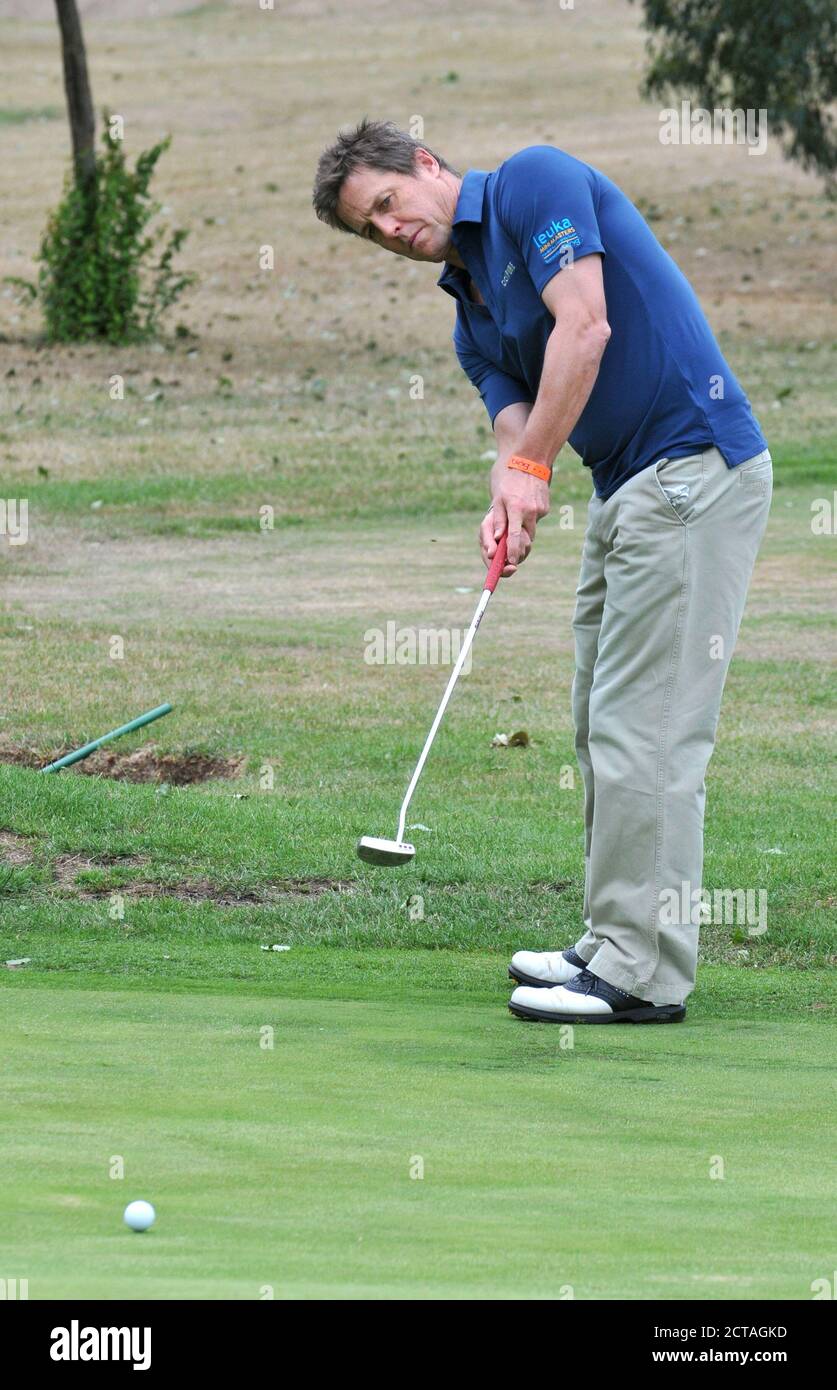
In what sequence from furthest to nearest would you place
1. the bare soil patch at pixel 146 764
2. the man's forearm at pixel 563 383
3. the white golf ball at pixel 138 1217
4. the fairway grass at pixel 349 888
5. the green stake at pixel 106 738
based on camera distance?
1. the bare soil patch at pixel 146 764
2. the green stake at pixel 106 738
3. the man's forearm at pixel 563 383
4. the fairway grass at pixel 349 888
5. the white golf ball at pixel 138 1217

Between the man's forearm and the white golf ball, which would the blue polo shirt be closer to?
the man's forearm

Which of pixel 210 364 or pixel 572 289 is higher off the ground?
pixel 572 289

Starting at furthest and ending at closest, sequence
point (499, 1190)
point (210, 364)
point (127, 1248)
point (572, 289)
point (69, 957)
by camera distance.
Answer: point (210, 364) < point (69, 957) < point (572, 289) < point (499, 1190) < point (127, 1248)

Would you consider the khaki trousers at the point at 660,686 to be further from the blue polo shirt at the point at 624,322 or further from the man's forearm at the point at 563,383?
the man's forearm at the point at 563,383

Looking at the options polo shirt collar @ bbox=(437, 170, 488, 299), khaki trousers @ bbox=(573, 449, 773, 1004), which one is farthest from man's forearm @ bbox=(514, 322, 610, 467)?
polo shirt collar @ bbox=(437, 170, 488, 299)

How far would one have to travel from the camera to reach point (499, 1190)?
332 cm

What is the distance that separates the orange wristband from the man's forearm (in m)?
0.05

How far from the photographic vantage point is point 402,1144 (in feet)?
11.9

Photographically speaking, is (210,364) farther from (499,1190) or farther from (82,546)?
(499,1190)

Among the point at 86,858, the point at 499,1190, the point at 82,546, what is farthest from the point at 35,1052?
the point at 82,546

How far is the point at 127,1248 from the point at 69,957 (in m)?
3.08

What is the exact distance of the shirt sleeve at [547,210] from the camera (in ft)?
15.8

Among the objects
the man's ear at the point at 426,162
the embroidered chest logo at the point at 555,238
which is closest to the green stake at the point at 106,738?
the man's ear at the point at 426,162

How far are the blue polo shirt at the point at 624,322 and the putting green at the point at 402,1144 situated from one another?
1418 mm
